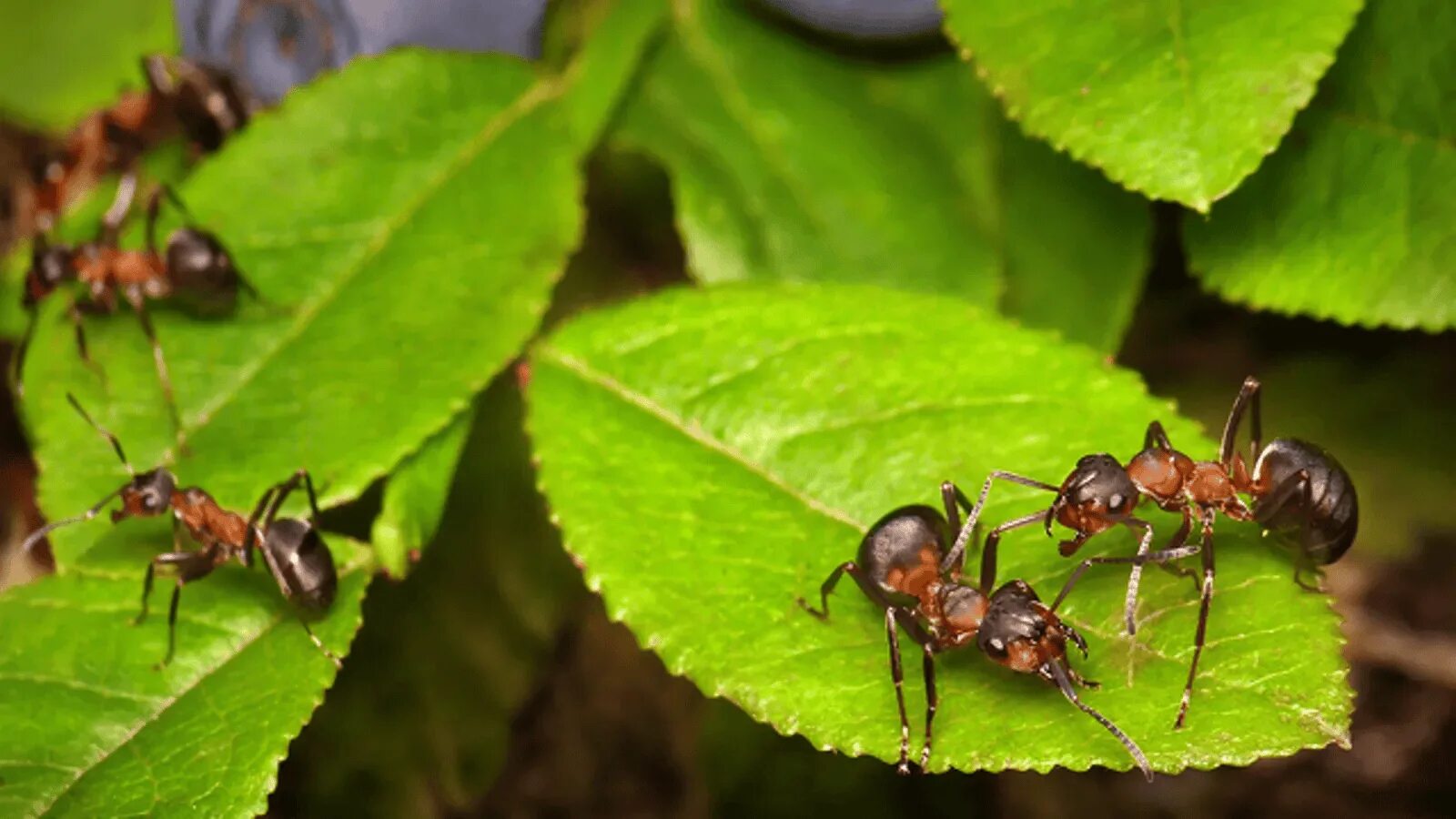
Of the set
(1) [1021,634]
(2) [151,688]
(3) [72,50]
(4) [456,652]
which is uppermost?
(3) [72,50]

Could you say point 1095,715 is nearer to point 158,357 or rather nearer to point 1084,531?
point 1084,531

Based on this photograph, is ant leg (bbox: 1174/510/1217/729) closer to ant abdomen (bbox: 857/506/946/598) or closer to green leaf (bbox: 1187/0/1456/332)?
ant abdomen (bbox: 857/506/946/598)

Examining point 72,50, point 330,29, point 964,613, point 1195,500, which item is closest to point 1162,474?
point 1195,500

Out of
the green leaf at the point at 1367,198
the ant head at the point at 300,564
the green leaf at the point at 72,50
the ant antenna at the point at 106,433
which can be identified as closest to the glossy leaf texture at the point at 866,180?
the green leaf at the point at 1367,198

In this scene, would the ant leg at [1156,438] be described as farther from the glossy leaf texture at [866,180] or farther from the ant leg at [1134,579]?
the glossy leaf texture at [866,180]

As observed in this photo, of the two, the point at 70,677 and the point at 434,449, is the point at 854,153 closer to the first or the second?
the point at 434,449

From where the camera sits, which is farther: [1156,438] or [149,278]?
[149,278]

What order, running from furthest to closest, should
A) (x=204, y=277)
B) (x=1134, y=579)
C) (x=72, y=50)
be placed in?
(x=72, y=50)
(x=204, y=277)
(x=1134, y=579)

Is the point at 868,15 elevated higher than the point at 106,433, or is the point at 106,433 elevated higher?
the point at 868,15
